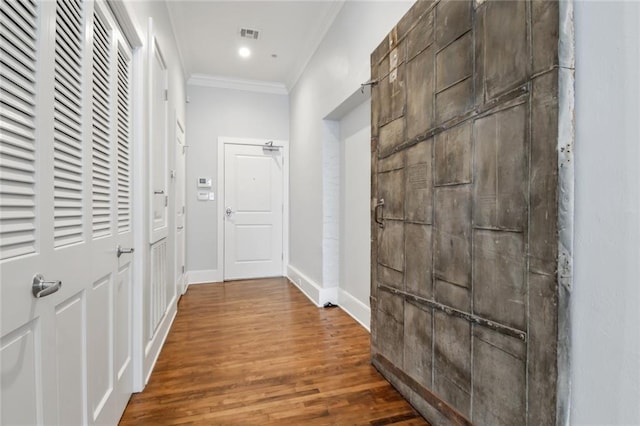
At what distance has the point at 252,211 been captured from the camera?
15.0 feet

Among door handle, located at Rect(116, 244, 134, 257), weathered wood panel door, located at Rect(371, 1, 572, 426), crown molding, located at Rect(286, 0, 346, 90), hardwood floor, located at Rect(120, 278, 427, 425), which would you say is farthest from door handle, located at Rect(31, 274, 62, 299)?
crown molding, located at Rect(286, 0, 346, 90)

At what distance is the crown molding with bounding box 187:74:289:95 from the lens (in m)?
4.28

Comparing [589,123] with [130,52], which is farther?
[130,52]

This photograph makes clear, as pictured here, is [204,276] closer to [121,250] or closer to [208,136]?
[208,136]

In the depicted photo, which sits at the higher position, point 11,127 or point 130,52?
point 130,52

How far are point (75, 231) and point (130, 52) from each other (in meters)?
1.18

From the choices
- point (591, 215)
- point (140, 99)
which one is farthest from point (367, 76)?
point (591, 215)

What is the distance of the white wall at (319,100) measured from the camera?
231 centimetres

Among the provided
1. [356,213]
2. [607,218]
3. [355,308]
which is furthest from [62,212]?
[355,308]

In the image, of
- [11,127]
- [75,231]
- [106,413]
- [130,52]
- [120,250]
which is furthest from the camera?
[130,52]

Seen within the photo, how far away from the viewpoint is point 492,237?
3.86 feet

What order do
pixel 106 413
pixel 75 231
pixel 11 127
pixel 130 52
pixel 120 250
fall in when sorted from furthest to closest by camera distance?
pixel 130 52 < pixel 120 250 < pixel 106 413 < pixel 75 231 < pixel 11 127

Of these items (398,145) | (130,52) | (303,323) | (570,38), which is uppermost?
(130,52)

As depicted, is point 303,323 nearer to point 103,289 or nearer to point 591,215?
point 103,289
